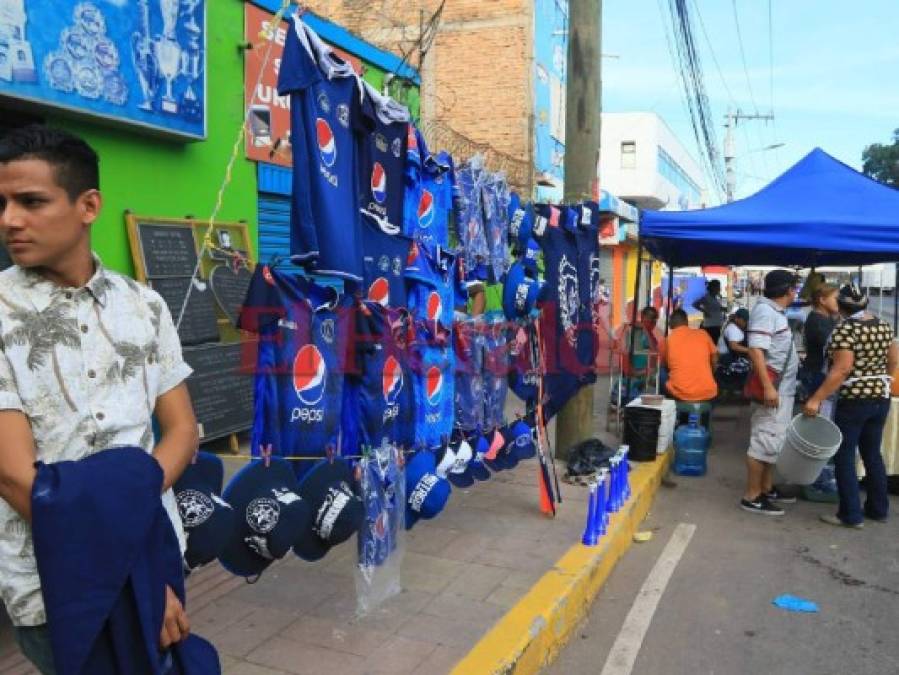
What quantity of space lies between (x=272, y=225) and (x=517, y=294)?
321 cm

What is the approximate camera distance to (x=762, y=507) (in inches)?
236

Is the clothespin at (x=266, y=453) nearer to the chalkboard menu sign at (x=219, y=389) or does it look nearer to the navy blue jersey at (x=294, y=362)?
the navy blue jersey at (x=294, y=362)

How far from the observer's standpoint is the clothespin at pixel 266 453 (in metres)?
2.79

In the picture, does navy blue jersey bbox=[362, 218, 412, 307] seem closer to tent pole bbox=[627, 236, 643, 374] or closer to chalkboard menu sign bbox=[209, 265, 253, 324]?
chalkboard menu sign bbox=[209, 265, 253, 324]

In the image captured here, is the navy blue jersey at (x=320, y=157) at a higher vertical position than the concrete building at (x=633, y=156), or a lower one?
lower

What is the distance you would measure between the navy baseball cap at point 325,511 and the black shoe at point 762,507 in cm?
413

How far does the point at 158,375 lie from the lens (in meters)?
1.81

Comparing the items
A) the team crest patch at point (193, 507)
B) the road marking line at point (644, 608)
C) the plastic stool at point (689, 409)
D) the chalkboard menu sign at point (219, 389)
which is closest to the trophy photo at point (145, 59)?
the chalkboard menu sign at point (219, 389)

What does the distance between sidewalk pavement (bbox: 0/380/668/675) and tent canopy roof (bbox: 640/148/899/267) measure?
3351 mm

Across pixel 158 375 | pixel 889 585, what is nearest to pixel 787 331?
pixel 889 585

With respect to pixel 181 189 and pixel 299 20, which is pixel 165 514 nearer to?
pixel 299 20

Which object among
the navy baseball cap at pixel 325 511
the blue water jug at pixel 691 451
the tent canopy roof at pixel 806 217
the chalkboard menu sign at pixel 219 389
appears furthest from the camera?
the blue water jug at pixel 691 451

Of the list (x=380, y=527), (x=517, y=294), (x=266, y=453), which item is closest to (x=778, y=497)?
(x=517, y=294)

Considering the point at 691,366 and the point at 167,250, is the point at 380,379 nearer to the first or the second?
the point at 167,250
